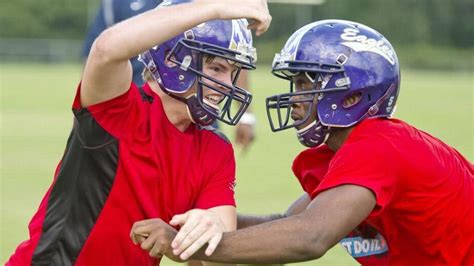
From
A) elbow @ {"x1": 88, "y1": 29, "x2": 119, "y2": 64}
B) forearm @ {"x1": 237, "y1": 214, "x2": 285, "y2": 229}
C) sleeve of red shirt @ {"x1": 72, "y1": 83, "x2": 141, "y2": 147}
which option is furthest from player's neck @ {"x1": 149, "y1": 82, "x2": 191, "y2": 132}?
forearm @ {"x1": 237, "y1": 214, "x2": 285, "y2": 229}

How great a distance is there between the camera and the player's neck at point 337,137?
4914 mm

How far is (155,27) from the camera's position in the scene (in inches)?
168

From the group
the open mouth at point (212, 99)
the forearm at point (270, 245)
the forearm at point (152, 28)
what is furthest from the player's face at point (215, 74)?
the forearm at point (270, 245)

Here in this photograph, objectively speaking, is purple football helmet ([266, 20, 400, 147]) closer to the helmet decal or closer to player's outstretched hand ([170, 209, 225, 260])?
the helmet decal

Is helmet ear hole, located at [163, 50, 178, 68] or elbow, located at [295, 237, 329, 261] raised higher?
helmet ear hole, located at [163, 50, 178, 68]

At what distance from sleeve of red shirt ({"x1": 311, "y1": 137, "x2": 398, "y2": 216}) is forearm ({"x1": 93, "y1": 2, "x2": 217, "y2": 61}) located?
805 millimetres

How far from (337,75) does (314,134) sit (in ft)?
0.96

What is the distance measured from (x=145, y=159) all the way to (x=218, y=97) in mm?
432

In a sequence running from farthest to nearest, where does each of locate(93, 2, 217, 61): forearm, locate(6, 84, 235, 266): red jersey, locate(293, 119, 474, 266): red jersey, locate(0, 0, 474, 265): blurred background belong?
locate(0, 0, 474, 265): blurred background < locate(6, 84, 235, 266): red jersey < locate(293, 119, 474, 266): red jersey < locate(93, 2, 217, 61): forearm

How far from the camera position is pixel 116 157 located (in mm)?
4711

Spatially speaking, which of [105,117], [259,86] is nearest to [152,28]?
[105,117]

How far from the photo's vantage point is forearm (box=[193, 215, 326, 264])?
411cm

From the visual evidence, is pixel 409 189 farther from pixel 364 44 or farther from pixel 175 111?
pixel 175 111

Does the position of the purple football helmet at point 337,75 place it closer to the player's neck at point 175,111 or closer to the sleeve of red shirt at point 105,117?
the player's neck at point 175,111
